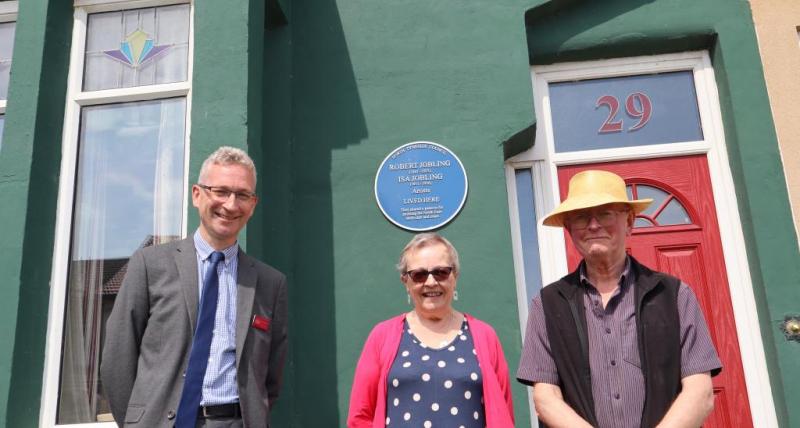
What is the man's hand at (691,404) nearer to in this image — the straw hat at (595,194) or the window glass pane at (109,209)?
the straw hat at (595,194)

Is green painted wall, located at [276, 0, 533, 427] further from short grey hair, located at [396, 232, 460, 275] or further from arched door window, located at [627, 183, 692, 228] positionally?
short grey hair, located at [396, 232, 460, 275]

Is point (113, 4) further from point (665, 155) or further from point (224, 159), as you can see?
point (665, 155)

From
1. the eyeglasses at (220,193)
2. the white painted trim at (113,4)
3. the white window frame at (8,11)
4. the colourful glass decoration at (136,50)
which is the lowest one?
the eyeglasses at (220,193)

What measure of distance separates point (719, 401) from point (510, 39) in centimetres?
280

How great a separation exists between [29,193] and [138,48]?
3.80 ft

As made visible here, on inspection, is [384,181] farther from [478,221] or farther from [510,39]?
[510,39]

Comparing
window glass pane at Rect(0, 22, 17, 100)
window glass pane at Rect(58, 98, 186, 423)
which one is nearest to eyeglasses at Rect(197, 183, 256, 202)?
window glass pane at Rect(58, 98, 186, 423)

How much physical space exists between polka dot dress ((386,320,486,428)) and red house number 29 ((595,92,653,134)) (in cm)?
268

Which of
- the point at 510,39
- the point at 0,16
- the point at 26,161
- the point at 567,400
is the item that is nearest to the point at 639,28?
the point at 510,39

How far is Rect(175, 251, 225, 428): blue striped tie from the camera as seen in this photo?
7.87ft

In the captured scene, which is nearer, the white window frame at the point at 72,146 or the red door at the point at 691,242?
the white window frame at the point at 72,146

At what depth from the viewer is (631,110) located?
478 centimetres

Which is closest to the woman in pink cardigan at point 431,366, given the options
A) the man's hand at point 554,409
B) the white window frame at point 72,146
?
the man's hand at point 554,409

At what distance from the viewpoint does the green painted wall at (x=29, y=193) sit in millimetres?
3617
